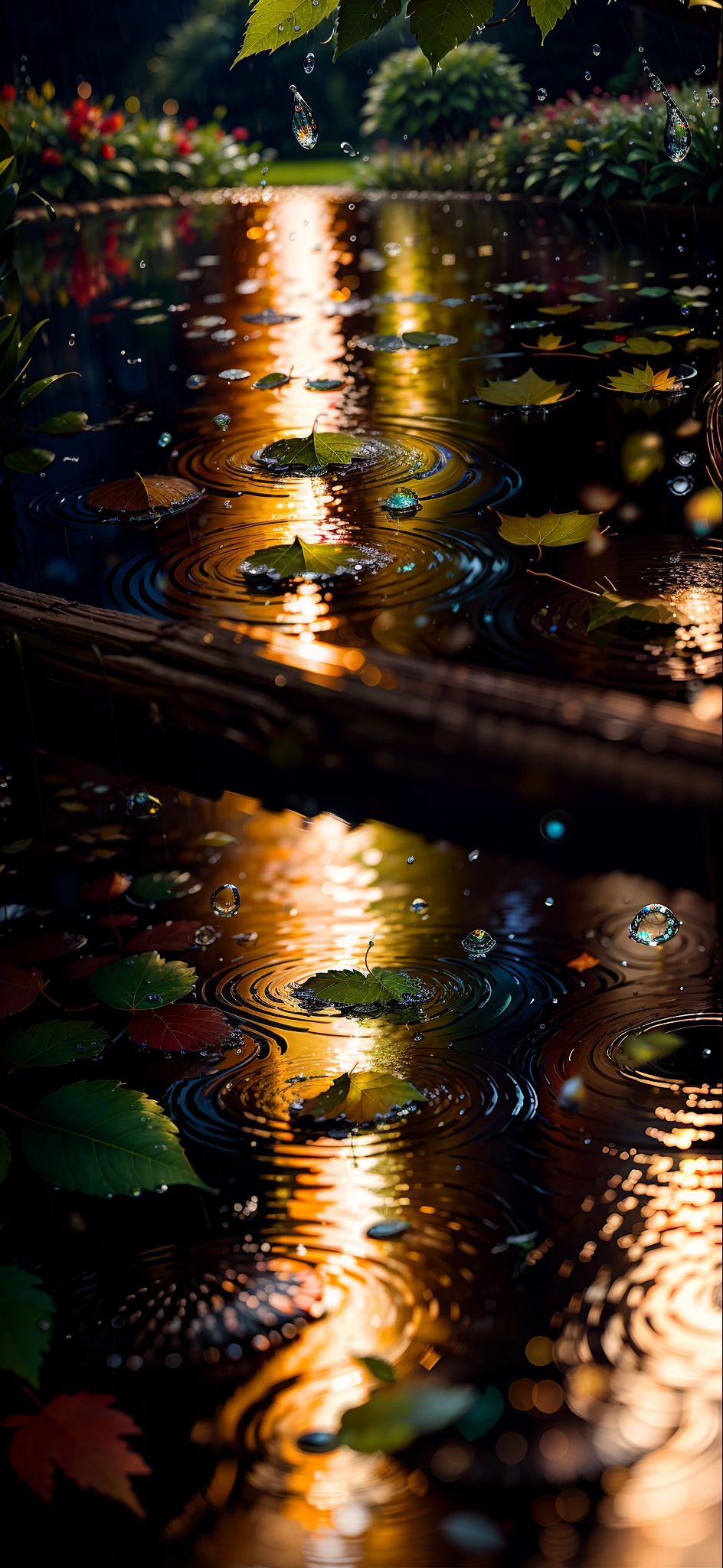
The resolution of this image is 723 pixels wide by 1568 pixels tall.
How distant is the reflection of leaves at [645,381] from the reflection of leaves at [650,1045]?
123cm

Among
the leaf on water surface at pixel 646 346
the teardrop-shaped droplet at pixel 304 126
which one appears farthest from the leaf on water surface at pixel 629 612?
the leaf on water surface at pixel 646 346

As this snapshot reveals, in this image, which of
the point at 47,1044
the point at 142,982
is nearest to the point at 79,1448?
the point at 47,1044

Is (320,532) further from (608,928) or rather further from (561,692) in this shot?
(561,692)

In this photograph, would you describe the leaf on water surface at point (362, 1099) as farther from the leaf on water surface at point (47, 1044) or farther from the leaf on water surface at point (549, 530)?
the leaf on water surface at point (549, 530)

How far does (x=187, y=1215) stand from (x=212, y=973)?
390 mm

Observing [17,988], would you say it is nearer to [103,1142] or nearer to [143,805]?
[103,1142]

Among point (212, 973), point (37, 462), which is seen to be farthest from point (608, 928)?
point (37, 462)

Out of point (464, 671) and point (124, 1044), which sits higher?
point (464, 671)

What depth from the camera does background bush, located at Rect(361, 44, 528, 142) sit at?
6.64 meters

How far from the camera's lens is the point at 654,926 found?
1354 mm

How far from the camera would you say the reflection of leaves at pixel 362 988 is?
48.8 inches

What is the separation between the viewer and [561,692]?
24.3 inches

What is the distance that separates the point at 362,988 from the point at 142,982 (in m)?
0.23

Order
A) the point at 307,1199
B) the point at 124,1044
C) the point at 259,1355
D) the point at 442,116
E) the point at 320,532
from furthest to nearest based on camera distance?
1. the point at 442,116
2. the point at 320,532
3. the point at 124,1044
4. the point at 307,1199
5. the point at 259,1355
